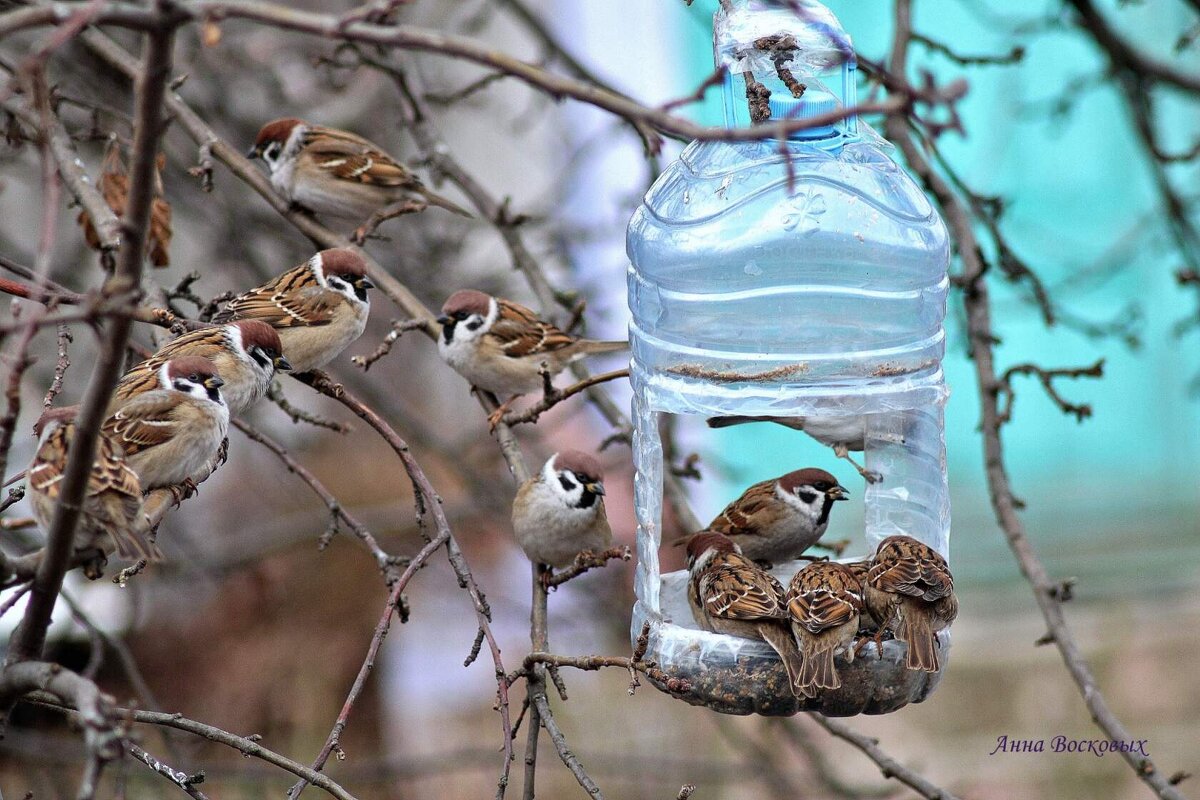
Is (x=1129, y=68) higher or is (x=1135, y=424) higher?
(x=1135, y=424)

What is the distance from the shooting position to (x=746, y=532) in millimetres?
3018

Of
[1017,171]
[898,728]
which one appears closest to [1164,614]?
A: [898,728]

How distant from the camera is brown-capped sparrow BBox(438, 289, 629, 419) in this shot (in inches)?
145

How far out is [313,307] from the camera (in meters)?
3.44

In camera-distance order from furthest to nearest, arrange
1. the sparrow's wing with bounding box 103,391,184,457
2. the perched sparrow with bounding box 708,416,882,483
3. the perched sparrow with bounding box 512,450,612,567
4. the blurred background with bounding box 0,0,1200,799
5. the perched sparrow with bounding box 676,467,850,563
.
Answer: the blurred background with bounding box 0,0,1200,799 → the perched sparrow with bounding box 512,450,612,567 → the perched sparrow with bounding box 676,467,850,563 → the perched sparrow with bounding box 708,416,882,483 → the sparrow's wing with bounding box 103,391,184,457

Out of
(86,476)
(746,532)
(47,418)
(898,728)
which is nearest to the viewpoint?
(86,476)

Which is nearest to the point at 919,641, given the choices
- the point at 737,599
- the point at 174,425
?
the point at 737,599

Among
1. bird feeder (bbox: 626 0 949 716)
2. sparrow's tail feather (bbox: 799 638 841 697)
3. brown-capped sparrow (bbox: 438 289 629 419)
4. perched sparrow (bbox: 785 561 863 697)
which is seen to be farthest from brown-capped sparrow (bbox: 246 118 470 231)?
sparrow's tail feather (bbox: 799 638 841 697)

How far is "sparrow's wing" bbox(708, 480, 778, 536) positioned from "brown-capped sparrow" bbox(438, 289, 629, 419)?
818 millimetres

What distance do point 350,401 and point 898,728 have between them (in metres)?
5.17

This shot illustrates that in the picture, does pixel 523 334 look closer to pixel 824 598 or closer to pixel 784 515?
pixel 784 515

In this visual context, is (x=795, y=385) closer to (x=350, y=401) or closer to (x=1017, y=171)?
(x=350, y=401)

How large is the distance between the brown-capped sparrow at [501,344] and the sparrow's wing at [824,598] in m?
1.31

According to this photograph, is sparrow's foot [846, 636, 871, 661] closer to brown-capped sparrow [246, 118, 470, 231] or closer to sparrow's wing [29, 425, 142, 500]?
sparrow's wing [29, 425, 142, 500]
